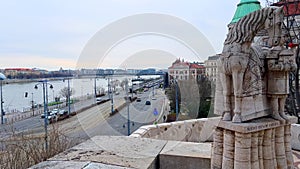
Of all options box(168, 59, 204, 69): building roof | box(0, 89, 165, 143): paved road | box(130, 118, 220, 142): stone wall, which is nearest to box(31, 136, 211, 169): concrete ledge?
box(130, 118, 220, 142): stone wall

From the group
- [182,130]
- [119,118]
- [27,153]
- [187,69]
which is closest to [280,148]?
[182,130]

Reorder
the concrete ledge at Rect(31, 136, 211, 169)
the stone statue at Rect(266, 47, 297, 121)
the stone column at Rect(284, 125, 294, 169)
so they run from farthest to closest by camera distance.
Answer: the concrete ledge at Rect(31, 136, 211, 169) < the stone column at Rect(284, 125, 294, 169) < the stone statue at Rect(266, 47, 297, 121)

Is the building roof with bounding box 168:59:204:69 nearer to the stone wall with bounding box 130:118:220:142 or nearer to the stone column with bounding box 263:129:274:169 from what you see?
the stone wall with bounding box 130:118:220:142

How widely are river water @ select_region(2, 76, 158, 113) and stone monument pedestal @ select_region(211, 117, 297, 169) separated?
4002mm

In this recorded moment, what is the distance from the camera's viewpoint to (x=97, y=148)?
500 centimetres

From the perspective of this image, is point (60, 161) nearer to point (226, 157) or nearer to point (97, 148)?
point (97, 148)

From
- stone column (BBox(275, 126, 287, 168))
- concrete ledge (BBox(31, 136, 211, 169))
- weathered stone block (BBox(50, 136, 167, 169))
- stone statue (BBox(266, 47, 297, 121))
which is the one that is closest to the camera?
stone statue (BBox(266, 47, 297, 121))

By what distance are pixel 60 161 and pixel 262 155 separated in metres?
3.35

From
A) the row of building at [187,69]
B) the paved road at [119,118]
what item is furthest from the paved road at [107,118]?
the row of building at [187,69]

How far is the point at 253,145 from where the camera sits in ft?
10.7

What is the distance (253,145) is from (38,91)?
126 ft

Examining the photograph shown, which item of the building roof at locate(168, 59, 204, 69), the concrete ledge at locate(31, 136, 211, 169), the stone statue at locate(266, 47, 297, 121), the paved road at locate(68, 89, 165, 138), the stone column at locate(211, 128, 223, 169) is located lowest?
the paved road at locate(68, 89, 165, 138)

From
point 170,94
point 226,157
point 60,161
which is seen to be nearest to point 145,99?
point 170,94

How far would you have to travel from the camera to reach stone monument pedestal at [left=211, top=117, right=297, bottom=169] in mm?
3186
